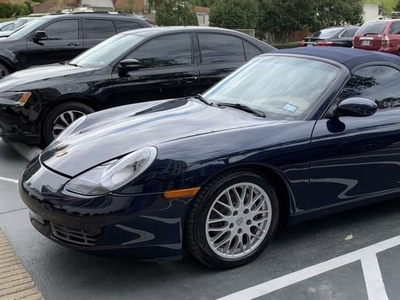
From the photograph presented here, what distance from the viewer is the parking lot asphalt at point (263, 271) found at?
3.10 meters

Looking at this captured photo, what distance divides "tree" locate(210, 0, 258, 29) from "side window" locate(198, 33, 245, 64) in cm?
2764

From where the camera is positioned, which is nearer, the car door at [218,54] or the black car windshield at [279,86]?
the black car windshield at [279,86]

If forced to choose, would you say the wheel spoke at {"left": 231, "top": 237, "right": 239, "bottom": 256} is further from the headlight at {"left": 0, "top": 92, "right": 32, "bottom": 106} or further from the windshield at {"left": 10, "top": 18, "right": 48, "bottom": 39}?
the windshield at {"left": 10, "top": 18, "right": 48, "bottom": 39}

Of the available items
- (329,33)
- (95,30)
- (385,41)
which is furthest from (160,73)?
(329,33)

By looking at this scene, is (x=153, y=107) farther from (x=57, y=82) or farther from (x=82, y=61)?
(x=82, y=61)

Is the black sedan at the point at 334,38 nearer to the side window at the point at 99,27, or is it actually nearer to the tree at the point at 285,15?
the side window at the point at 99,27

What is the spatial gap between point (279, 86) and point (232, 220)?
4.13ft

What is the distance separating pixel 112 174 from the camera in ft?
10.0

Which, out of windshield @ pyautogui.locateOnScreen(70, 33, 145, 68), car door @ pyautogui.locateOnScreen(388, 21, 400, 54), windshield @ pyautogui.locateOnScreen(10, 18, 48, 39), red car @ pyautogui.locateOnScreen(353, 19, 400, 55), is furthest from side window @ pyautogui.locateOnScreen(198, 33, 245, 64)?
car door @ pyautogui.locateOnScreen(388, 21, 400, 54)

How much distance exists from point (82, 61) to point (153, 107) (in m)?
2.88

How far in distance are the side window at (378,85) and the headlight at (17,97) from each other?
3.71 metres

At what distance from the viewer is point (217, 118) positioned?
369cm

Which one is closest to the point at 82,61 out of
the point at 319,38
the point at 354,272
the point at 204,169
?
the point at 204,169

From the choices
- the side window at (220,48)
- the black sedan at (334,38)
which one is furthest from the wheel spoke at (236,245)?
the black sedan at (334,38)
